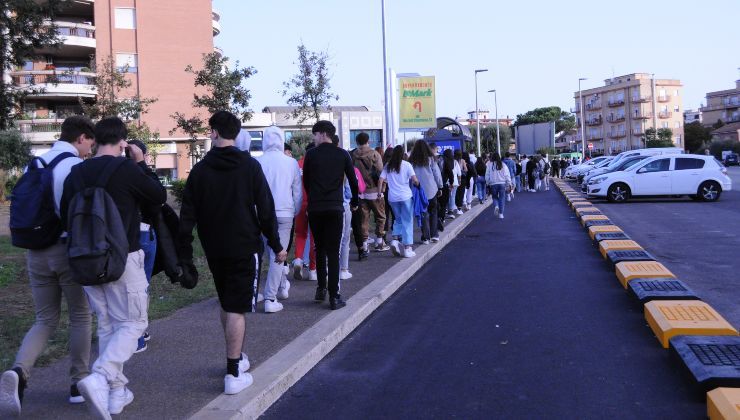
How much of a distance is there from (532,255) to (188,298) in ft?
19.6

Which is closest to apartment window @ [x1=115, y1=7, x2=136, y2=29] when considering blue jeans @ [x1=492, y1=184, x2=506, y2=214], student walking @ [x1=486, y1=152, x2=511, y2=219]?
student walking @ [x1=486, y1=152, x2=511, y2=219]

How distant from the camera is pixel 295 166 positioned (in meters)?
7.70

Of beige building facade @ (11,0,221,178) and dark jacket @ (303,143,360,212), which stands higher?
beige building facade @ (11,0,221,178)

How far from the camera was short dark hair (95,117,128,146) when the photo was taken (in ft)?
14.8

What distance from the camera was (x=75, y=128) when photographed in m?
4.85

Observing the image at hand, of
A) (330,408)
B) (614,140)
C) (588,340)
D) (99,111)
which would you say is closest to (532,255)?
(588,340)

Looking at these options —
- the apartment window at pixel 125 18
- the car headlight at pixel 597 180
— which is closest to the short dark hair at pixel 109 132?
the car headlight at pixel 597 180

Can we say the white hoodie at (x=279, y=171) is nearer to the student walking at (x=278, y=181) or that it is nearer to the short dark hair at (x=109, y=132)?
the student walking at (x=278, y=181)

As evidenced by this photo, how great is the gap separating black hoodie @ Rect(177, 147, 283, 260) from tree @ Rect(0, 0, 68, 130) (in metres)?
8.53

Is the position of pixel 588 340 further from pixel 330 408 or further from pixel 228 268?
pixel 228 268

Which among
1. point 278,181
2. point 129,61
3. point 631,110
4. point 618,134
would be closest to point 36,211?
point 278,181

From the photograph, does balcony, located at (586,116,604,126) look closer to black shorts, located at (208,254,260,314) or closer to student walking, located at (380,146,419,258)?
student walking, located at (380,146,419,258)

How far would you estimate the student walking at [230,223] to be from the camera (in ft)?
15.9

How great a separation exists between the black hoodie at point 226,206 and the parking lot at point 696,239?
4802 mm
